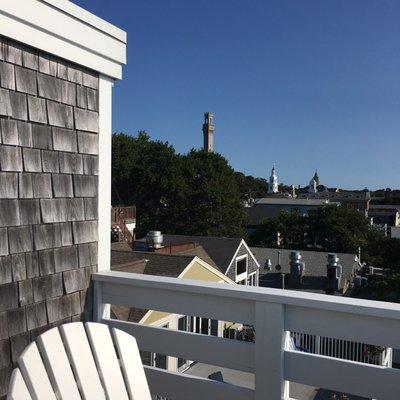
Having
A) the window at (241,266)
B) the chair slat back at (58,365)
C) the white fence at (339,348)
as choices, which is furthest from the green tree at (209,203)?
the chair slat back at (58,365)

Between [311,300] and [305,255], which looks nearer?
[311,300]

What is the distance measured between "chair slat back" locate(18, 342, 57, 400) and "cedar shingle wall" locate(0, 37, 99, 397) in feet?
1.90

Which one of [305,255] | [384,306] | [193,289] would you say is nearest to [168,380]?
[193,289]

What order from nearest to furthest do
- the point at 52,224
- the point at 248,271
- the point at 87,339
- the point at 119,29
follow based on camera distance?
the point at 87,339 → the point at 52,224 → the point at 119,29 → the point at 248,271

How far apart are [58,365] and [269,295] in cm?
88

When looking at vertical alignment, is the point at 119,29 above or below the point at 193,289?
above

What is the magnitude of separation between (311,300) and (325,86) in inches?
1078

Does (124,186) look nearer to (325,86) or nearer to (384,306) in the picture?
(325,86)

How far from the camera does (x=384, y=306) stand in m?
1.72

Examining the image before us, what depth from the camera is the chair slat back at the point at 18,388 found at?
4.33 feet

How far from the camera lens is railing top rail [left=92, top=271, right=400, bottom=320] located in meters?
1.72

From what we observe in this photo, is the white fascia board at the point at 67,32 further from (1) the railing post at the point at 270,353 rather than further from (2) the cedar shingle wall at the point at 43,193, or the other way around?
(1) the railing post at the point at 270,353

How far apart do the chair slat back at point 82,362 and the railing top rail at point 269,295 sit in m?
0.59

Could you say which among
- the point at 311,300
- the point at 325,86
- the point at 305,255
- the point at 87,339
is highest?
the point at 325,86
